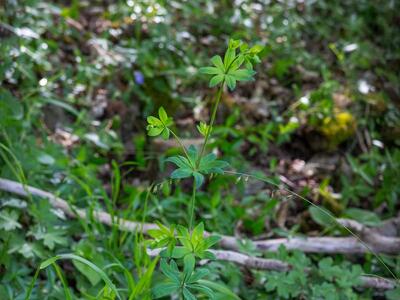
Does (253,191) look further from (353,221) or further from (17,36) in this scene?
(17,36)

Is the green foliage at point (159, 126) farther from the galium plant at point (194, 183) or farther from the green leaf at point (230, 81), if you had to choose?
the green leaf at point (230, 81)

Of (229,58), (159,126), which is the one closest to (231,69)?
(229,58)

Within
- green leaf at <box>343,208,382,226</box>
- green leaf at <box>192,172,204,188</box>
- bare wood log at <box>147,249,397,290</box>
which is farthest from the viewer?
green leaf at <box>343,208,382,226</box>

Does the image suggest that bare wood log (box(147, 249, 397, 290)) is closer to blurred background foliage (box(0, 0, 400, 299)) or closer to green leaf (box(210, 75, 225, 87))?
blurred background foliage (box(0, 0, 400, 299))

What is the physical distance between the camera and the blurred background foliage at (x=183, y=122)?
2.32 metres

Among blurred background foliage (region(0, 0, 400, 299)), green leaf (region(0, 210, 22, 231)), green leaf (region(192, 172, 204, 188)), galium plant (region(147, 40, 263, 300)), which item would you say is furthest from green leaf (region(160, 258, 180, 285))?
green leaf (region(0, 210, 22, 231))

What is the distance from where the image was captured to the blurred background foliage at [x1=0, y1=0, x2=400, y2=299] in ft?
7.61

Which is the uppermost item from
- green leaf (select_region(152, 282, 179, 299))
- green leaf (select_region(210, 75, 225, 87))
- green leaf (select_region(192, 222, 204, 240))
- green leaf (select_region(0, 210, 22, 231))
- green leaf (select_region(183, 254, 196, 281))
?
green leaf (select_region(210, 75, 225, 87))

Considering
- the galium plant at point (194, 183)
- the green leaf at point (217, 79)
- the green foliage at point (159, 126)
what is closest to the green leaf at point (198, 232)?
the galium plant at point (194, 183)

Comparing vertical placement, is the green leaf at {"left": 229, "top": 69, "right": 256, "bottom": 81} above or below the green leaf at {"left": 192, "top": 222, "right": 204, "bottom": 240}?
above

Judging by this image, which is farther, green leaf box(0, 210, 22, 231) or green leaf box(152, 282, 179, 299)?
green leaf box(0, 210, 22, 231)

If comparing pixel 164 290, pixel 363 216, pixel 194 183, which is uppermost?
pixel 194 183

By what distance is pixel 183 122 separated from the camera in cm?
339

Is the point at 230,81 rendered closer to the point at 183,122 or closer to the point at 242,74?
the point at 242,74
